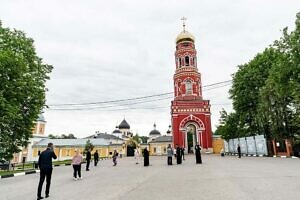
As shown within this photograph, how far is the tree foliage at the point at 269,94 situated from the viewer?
2033 cm

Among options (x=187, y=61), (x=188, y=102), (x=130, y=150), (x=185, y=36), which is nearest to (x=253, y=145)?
(x=188, y=102)

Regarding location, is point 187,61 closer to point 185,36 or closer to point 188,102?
point 185,36

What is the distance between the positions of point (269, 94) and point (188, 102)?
57.3 ft

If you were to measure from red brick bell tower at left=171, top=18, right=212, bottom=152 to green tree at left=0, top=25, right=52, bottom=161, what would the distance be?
80.6ft

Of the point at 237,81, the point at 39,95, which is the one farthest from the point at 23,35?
the point at 237,81

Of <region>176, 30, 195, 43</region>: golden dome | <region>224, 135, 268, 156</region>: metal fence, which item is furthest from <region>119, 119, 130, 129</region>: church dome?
<region>224, 135, 268, 156</region>: metal fence

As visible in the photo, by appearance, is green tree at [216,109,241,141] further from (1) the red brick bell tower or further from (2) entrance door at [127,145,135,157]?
(2) entrance door at [127,145,135,157]

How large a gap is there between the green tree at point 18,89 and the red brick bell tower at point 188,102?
2458cm

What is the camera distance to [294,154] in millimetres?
23297

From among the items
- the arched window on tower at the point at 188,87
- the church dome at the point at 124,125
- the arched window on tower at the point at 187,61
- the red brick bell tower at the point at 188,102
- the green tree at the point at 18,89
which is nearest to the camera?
the green tree at the point at 18,89

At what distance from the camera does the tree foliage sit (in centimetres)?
2033

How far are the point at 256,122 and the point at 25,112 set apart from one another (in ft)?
85.1

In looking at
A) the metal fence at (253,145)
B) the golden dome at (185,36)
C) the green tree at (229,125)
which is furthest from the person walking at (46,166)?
the golden dome at (185,36)

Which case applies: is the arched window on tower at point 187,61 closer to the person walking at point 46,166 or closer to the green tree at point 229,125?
the green tree at point 229,125
